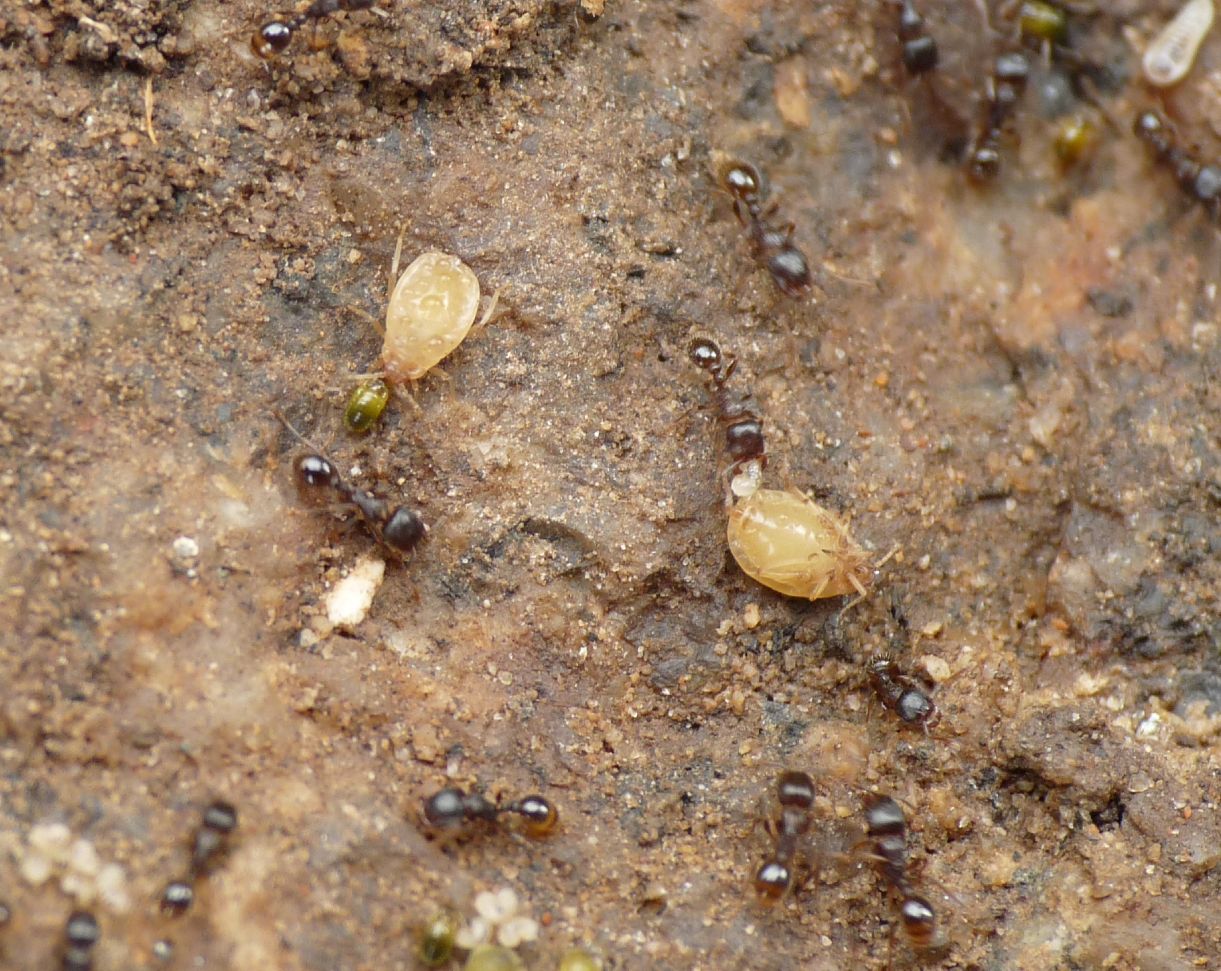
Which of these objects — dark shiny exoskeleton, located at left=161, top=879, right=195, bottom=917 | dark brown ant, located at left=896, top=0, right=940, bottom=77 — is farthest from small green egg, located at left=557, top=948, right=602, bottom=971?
dark brown ant, located at left=896, top=0, right=940, bottom=77

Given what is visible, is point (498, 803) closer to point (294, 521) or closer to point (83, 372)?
point (294, 521)

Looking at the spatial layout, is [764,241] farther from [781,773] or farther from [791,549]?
[781,773]

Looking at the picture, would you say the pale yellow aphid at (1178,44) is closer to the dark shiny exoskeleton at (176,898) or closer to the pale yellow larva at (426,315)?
the pale yellow larva at (426,315)

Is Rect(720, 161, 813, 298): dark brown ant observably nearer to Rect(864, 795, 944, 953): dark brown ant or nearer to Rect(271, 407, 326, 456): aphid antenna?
Rect(271, 407, 326, 456): aphid antenna

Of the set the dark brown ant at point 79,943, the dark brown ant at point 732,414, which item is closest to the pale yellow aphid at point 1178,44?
the dark brown ant at point 732,414

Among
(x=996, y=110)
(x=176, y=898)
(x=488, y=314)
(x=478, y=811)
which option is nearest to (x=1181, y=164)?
(x=996, y=110)

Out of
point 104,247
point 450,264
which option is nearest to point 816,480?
point 450,264
